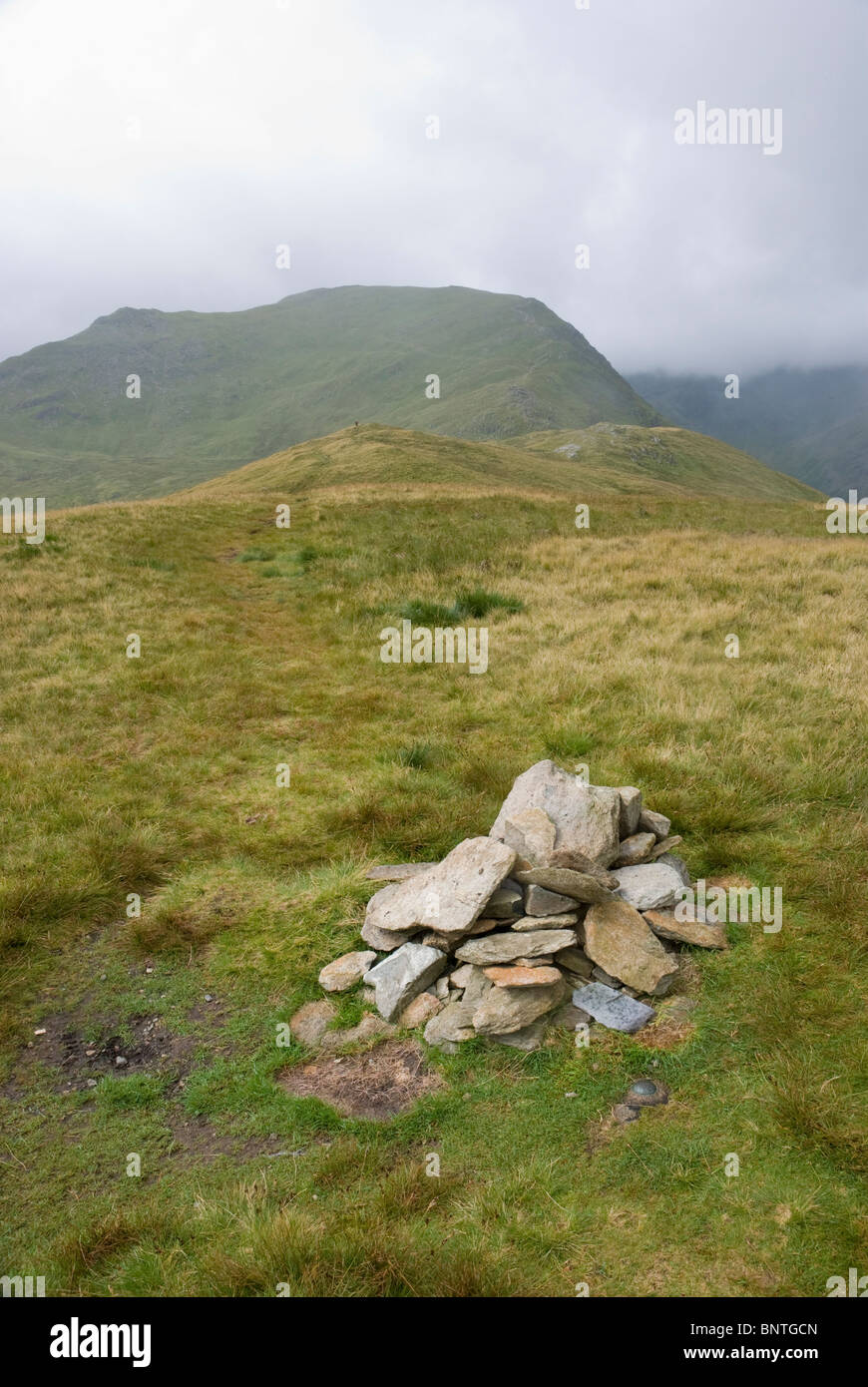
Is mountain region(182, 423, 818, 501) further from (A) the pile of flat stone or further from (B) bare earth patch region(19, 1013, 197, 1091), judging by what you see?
(B) bare earth patch region(19, 1013, 197, 1091)

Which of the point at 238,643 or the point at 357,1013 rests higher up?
the point at 238,643

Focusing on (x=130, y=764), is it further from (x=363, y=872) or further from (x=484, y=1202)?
(x=484, y=1202)

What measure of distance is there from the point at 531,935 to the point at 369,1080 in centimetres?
159

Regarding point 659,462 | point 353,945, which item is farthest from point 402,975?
point 659,462

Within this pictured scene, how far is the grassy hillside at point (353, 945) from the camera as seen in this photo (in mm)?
3889

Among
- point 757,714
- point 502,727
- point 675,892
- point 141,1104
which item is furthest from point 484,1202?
point 757,714

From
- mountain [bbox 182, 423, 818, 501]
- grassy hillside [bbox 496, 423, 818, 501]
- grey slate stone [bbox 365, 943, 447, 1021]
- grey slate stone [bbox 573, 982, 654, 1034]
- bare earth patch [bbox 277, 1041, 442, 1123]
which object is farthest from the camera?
grassy hillside [bbox 496, 423, 818, 501]

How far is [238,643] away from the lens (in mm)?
15070

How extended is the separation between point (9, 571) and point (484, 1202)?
18716 millimetres

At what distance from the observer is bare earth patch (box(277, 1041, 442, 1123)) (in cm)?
495

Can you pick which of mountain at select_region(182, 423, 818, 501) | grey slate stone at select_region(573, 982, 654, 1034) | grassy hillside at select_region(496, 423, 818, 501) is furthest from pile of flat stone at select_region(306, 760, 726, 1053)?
grassy hillside at select_region(496, 423, 818, 501)

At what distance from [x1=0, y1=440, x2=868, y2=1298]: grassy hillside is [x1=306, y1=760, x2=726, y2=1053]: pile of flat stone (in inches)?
11.4

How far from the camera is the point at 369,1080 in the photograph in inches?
203

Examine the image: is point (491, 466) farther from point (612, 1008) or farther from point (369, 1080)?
point (369, 1080)
